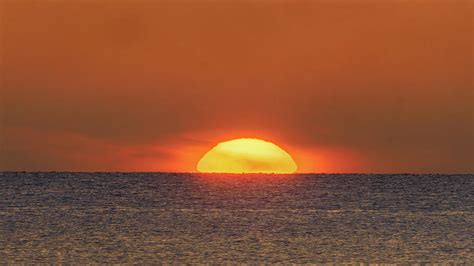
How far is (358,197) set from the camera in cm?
4244

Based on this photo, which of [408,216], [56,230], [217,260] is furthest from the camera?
[408,216]

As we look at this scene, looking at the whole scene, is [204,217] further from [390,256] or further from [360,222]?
[390,256]

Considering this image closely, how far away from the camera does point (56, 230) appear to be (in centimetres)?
2214

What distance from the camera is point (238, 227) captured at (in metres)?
23.6

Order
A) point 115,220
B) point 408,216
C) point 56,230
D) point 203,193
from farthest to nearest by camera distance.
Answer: point 203,193 → point 408,216 → point 115,220 → point 56,230

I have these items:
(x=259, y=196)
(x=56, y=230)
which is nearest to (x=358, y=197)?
(x=259, y=196)

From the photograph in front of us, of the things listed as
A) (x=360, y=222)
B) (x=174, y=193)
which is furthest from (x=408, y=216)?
(x=174, y=193)

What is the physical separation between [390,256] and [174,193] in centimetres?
2722

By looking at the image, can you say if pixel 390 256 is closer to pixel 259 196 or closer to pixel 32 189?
pixel 259 196

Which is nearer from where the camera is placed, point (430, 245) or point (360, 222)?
point (430, 245)

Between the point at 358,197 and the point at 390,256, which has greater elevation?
the point at 358,197

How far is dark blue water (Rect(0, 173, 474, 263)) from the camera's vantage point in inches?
709

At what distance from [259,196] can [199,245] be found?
19.0m

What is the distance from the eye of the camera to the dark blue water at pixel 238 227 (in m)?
18.0
